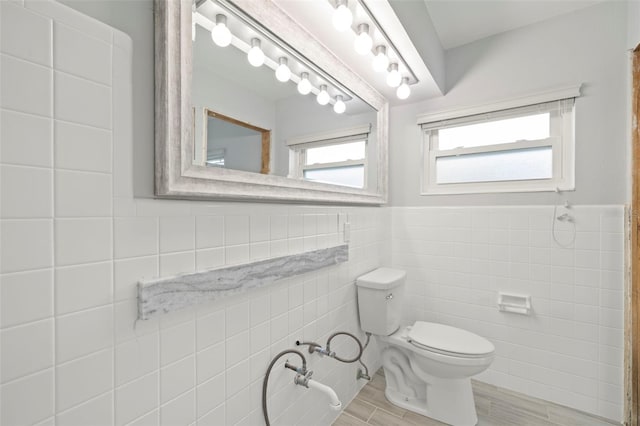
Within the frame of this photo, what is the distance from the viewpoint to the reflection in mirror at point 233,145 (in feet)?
3.03

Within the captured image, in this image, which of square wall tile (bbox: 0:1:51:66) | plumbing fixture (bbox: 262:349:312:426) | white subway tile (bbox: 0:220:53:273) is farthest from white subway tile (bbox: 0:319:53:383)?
plumbing fixture (bbox: 262:349:312:426)

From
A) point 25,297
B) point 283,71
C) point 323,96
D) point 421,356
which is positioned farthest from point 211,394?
point 323,96

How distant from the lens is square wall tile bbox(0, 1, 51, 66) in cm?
54

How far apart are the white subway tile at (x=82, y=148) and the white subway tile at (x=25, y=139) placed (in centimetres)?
2

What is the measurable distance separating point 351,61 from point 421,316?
1872 mm

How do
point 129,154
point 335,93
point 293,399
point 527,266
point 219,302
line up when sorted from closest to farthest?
1. point 129,154
2. point 219,302
3. point 293,399
4. point 335,93
5. point 527,266

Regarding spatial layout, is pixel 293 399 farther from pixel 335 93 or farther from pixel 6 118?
pixel 335 93

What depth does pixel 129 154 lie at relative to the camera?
728mm

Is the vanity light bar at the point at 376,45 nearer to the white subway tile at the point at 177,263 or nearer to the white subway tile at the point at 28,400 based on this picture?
the white subway tile at the point at 177,263

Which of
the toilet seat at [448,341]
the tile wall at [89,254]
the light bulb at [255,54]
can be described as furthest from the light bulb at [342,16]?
the toilet seat at [448,341]

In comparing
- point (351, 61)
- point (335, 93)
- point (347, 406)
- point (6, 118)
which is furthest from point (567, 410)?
point (6, 118)

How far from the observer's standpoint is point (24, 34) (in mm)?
566

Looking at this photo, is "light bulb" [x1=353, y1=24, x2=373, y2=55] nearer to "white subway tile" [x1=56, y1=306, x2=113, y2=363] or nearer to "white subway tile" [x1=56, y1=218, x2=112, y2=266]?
"white subway tile" [x1=56, y1=218, x2=112, y2=266]

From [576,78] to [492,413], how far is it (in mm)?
2079
